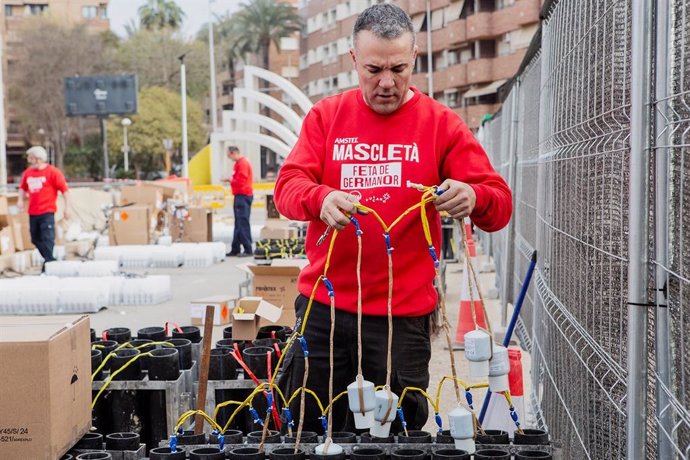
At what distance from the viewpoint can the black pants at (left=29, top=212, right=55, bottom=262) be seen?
15398mm

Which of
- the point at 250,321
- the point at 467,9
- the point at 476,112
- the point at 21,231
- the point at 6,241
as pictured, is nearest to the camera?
the point at 250,321

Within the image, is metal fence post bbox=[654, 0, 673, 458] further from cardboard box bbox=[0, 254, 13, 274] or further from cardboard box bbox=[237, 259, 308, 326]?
cardboard box bbox=[0, 254, 13, 274]

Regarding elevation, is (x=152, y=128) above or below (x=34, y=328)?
above

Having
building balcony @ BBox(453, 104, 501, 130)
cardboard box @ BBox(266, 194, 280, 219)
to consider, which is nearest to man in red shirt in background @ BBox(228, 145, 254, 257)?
cardboard box @ BBox(266, 194, 280, 219)

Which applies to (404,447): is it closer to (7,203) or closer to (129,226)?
(7,203)

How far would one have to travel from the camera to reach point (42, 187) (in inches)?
603

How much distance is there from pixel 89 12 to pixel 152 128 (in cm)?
3459

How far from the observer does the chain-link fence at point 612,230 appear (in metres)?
2.27

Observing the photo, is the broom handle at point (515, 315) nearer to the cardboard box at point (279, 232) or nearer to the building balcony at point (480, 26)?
the cardboard box at point (279, 232)

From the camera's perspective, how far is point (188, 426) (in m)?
5.29

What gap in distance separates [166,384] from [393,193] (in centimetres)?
197

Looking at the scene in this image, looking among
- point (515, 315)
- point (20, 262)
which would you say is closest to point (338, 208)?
point (515, 315)

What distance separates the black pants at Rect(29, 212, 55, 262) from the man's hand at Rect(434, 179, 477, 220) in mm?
13029

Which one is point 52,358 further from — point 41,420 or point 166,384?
point 166,384
